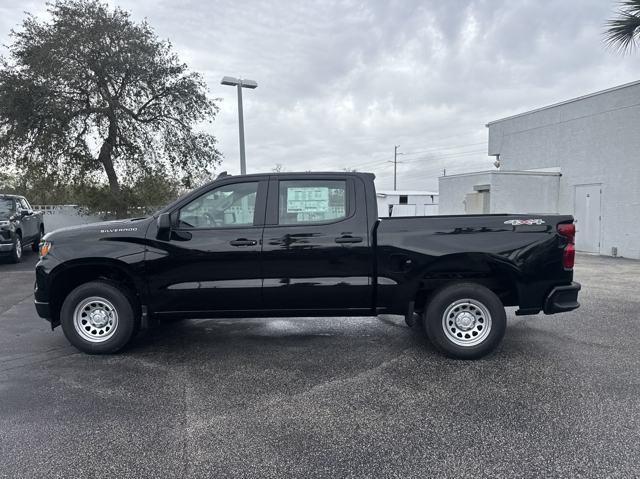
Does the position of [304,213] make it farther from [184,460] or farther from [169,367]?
[184,460]

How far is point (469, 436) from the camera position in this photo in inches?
126

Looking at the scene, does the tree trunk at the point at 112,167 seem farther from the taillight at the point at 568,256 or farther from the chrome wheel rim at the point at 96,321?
the taillight at the point at 568,256

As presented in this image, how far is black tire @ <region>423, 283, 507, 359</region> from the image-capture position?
4.68m

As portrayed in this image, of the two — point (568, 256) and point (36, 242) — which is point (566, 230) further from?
point (36, 242)

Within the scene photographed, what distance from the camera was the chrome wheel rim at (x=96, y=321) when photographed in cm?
483

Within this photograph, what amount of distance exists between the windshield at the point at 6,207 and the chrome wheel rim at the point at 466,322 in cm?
1187

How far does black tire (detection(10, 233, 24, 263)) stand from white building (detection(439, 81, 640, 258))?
46.1ft

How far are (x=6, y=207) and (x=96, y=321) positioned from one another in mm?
9516

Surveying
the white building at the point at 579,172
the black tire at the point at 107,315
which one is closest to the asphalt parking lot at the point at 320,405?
the black tire at the point at 107,315

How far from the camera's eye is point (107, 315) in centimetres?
486

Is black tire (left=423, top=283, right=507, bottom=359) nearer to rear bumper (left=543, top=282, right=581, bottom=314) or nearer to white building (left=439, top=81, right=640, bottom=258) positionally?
rear bumper (left=543, top=282, right=581, bottom=314)

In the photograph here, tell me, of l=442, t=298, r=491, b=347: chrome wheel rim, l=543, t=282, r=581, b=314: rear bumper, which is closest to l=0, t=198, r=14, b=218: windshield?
l=442, t=298, r=491, b=347: chrome wheel rim

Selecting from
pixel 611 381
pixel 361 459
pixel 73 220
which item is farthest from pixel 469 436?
pixel 73 220

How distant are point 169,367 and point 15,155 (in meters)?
16.0
